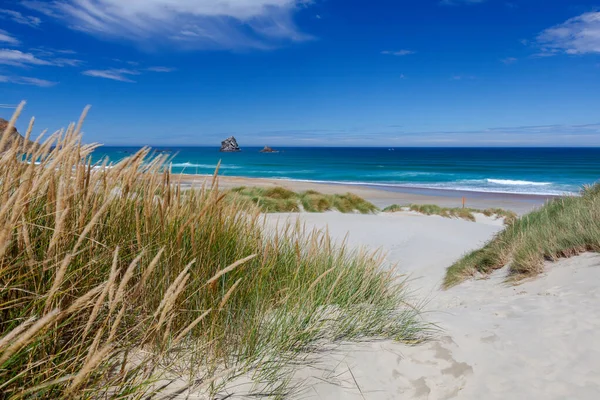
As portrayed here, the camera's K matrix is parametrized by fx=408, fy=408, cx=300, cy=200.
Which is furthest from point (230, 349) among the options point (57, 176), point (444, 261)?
point (444, 261)

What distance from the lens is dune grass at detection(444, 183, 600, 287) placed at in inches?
216

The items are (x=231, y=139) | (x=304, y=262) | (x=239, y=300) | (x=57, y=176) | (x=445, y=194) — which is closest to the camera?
(x=57, y=176)

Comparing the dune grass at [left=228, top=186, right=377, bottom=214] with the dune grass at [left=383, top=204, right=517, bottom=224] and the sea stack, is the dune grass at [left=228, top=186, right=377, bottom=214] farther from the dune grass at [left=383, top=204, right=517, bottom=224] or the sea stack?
the sea stack

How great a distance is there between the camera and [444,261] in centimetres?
820

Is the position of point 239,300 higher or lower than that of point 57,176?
lower

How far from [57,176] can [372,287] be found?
8.51ft

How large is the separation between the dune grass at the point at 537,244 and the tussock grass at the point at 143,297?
3.40m

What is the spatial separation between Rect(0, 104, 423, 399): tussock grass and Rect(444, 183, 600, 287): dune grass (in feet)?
11.2

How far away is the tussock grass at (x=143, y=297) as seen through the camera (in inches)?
61.3

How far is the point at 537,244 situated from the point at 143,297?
216 inches

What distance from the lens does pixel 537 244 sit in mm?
5723

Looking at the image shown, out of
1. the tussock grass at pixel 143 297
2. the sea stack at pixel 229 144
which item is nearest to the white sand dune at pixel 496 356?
the tussock grass at pixel 143 297

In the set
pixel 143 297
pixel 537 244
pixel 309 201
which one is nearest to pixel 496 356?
pixel 143 297

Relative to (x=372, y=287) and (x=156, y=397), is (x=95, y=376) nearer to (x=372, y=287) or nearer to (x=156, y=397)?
(x=156, y=397)
